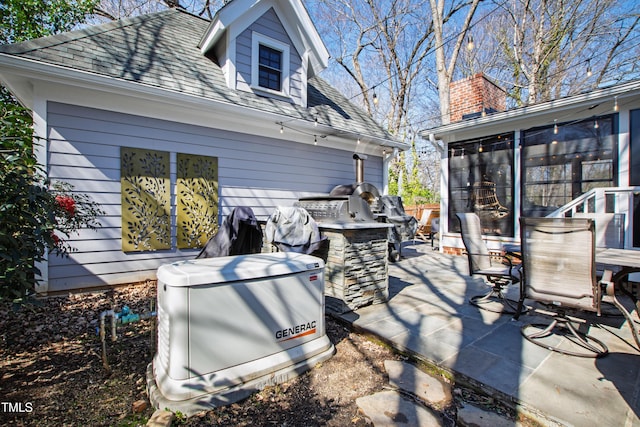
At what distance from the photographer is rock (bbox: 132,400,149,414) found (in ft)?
6.19

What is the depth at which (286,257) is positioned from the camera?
103 inches

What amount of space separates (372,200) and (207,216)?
3.94 m

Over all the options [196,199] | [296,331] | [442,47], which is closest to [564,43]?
[442,47]

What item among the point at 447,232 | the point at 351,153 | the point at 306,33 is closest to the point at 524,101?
the point at 447,232

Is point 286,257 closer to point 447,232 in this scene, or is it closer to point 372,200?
point 372,200

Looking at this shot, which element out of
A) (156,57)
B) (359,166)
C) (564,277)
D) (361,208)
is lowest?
(564,277)

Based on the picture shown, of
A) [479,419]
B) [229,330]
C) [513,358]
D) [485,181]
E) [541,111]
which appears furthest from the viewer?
[485,181]

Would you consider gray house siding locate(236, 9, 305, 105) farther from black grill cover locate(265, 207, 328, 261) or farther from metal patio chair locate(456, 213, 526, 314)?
metal patio chair locate(456, 213, 526, 314)

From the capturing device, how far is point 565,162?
5.89 meters

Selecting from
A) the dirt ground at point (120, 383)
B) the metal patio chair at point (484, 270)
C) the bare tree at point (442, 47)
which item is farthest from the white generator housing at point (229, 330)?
the bare tree at point (442, 47)

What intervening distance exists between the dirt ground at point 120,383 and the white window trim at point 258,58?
4902 millimetres

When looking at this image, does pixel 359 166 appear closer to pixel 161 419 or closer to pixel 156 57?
pixel 156 57

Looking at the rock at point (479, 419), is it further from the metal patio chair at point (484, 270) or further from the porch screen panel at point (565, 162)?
the porch screen panel at point (565, 162)

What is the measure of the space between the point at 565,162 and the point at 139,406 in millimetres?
7576
